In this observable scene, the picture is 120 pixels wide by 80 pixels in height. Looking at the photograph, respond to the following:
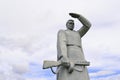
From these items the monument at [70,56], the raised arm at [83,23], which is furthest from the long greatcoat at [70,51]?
the raised arm at [83,23]

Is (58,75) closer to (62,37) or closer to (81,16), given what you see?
(62,37)

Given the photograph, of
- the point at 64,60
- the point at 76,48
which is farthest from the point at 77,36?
the point at 64,60

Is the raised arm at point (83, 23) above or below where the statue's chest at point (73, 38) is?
above

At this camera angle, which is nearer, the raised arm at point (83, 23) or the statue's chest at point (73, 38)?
the statue's chest at point (73, 38)

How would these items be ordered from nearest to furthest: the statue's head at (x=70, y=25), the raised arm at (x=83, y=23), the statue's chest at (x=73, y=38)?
1. the statue's chest at (x=73, y=38)
2. the raised arm at (x=83, y=23)
3. the statue's head at (x=70, y=25)

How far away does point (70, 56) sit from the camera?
519 inches

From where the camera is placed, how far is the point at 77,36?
45.7 feet

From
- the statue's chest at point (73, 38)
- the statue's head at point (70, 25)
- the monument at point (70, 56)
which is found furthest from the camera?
the statue's head at point (70, 25)

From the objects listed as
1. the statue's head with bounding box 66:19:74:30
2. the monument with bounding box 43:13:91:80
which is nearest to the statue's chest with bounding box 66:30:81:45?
the monument with bounding box 43:13:91:80

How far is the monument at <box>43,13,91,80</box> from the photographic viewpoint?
42.0ft

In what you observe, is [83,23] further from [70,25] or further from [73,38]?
[73,38]

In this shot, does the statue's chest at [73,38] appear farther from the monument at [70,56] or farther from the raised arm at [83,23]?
the raised arm at [83,23]

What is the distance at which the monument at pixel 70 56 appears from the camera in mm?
12797

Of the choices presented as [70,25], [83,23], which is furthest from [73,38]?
[83,23]
